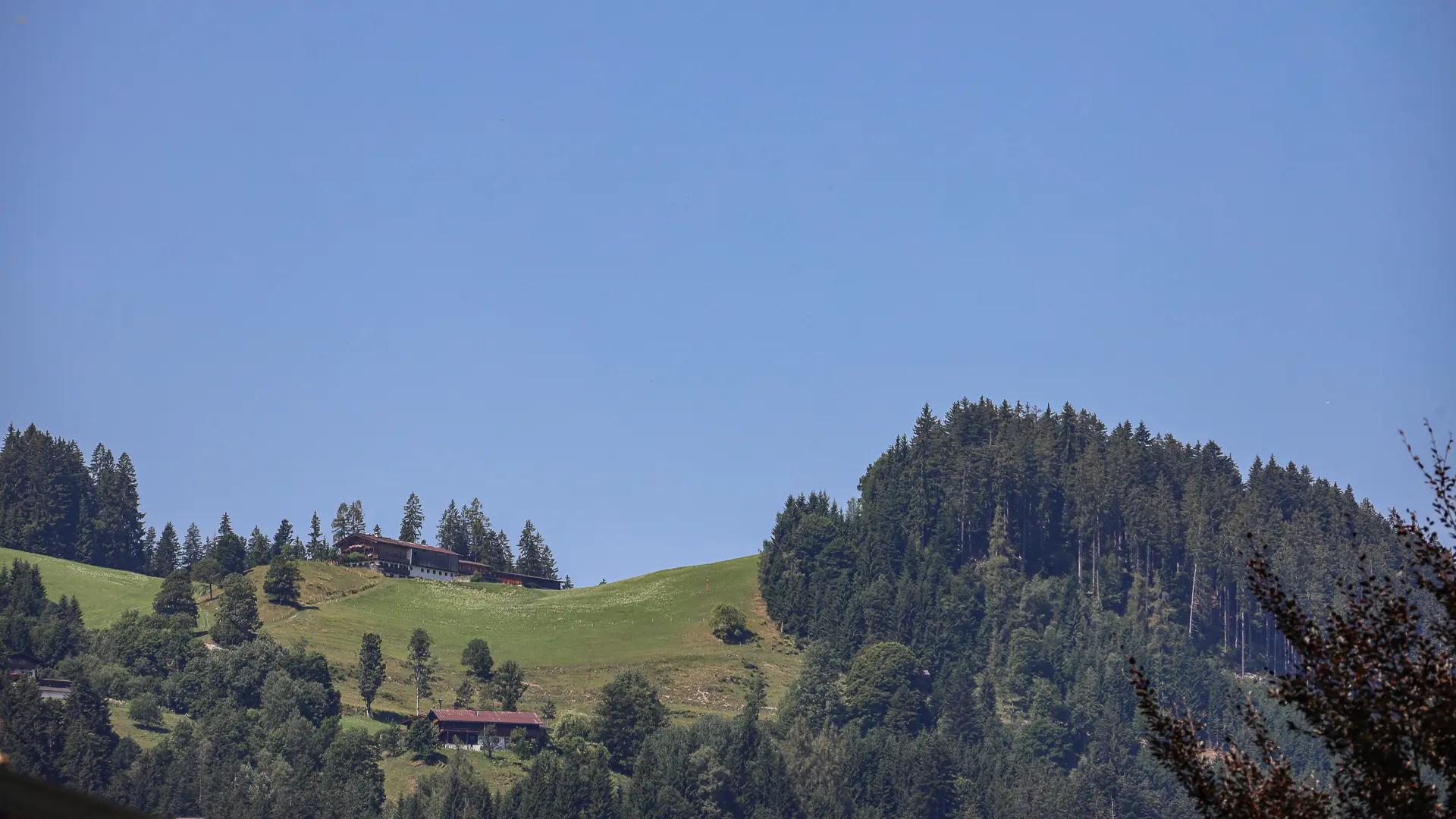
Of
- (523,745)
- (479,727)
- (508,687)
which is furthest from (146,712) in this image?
(523,745)

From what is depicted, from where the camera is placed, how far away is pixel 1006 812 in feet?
652

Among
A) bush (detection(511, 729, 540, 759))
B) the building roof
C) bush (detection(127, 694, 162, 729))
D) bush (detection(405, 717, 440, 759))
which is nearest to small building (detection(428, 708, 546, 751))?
the building roof

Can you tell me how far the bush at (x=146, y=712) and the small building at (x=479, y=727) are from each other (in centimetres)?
3077

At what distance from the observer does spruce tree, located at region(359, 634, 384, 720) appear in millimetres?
190750

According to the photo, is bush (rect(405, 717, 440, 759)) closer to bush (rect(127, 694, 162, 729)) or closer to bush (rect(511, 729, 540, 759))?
bush (rect(511, 729, 540, 759))

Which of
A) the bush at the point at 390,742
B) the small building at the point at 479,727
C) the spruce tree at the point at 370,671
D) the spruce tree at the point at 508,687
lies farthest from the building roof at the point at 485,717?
the spruce tree at the point at 370,671

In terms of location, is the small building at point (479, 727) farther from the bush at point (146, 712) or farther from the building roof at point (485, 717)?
the bush at point (146, 712)

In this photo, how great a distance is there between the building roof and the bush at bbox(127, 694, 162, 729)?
99.0ft

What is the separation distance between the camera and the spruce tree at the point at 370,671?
191 meters

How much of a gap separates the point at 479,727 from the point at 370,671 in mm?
15264

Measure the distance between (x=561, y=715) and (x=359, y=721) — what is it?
79.0ft

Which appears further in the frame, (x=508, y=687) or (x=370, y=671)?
(x=508, y=687)

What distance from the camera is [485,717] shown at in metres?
188

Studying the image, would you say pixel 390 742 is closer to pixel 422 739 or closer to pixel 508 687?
pixel 422 739
